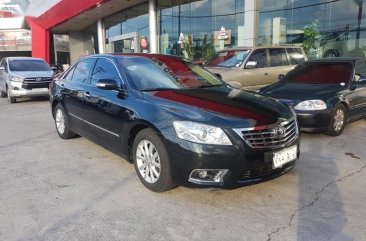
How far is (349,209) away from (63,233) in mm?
2829

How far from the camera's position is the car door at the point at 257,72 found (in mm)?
10344

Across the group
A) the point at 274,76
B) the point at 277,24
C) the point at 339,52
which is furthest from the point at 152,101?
the point at 277,24

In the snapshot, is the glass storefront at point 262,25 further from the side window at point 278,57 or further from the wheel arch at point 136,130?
the wheel arch at point 136,130

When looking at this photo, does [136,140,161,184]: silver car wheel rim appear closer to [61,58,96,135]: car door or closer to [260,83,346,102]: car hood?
[61,58,96,135]: car door

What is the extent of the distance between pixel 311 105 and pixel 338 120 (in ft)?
2.28

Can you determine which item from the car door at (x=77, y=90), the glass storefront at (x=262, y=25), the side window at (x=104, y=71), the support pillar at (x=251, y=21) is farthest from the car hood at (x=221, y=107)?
the support pillar at (x=251, y=21)

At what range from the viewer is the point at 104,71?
541 centimetres

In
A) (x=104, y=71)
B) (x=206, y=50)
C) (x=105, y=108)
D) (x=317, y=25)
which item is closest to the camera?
(x=105, y=108)

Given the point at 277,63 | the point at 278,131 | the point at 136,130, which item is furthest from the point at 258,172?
the point at 277,63

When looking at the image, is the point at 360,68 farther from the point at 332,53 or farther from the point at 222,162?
the point at 332,53

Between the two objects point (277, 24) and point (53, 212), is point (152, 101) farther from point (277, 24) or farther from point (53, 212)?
point (277, 24)

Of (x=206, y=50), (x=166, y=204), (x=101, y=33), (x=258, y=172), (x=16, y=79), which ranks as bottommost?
(x=166, y=204)

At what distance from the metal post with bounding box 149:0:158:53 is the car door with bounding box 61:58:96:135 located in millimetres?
18403

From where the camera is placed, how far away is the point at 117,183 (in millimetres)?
4641
